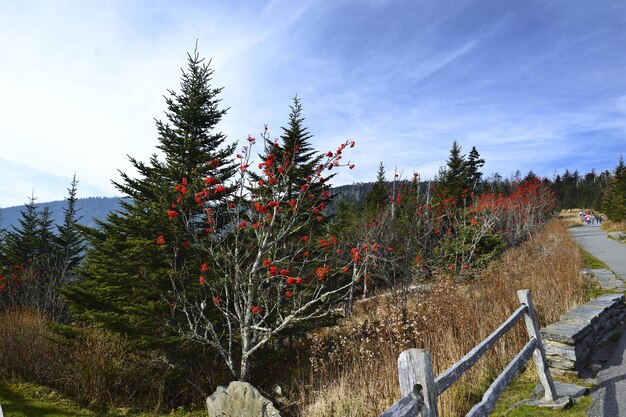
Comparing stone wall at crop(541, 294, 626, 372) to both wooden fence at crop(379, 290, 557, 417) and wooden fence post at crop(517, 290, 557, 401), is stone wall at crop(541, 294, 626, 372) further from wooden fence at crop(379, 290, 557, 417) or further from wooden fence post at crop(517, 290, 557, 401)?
wooden fence at crop(379, 290, 557, 417)

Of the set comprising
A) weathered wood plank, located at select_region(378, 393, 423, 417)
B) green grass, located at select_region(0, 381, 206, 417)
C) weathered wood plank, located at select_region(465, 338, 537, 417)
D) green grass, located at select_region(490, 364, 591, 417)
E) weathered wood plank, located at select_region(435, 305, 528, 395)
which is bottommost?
green grass, located at select_region(0, 381, 206, 417)

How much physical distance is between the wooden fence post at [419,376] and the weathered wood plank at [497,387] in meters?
0.77

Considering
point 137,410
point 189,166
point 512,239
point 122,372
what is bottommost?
point 137,410

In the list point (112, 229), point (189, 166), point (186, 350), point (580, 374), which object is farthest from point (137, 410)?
point (580, 374)

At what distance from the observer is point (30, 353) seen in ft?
25.3

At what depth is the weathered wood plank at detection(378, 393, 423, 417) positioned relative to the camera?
1966 millimetres

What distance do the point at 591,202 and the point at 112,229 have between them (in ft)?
251

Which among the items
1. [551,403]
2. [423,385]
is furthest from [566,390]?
[423,385]

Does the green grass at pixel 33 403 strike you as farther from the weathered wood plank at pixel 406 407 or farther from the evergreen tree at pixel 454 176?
the evergreen tree at pixel 454 176

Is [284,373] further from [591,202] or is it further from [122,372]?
[591,202]

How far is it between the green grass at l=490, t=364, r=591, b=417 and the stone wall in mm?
292

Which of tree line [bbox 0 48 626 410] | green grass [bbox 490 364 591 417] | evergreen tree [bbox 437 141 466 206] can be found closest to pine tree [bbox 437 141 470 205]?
evergreen tree [bbox 437 141 466 206]

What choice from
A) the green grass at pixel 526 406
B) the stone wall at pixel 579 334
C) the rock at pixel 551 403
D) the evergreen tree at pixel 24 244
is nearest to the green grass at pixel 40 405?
the green grass at pixel 526 406

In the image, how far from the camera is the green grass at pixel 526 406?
12.8ft
